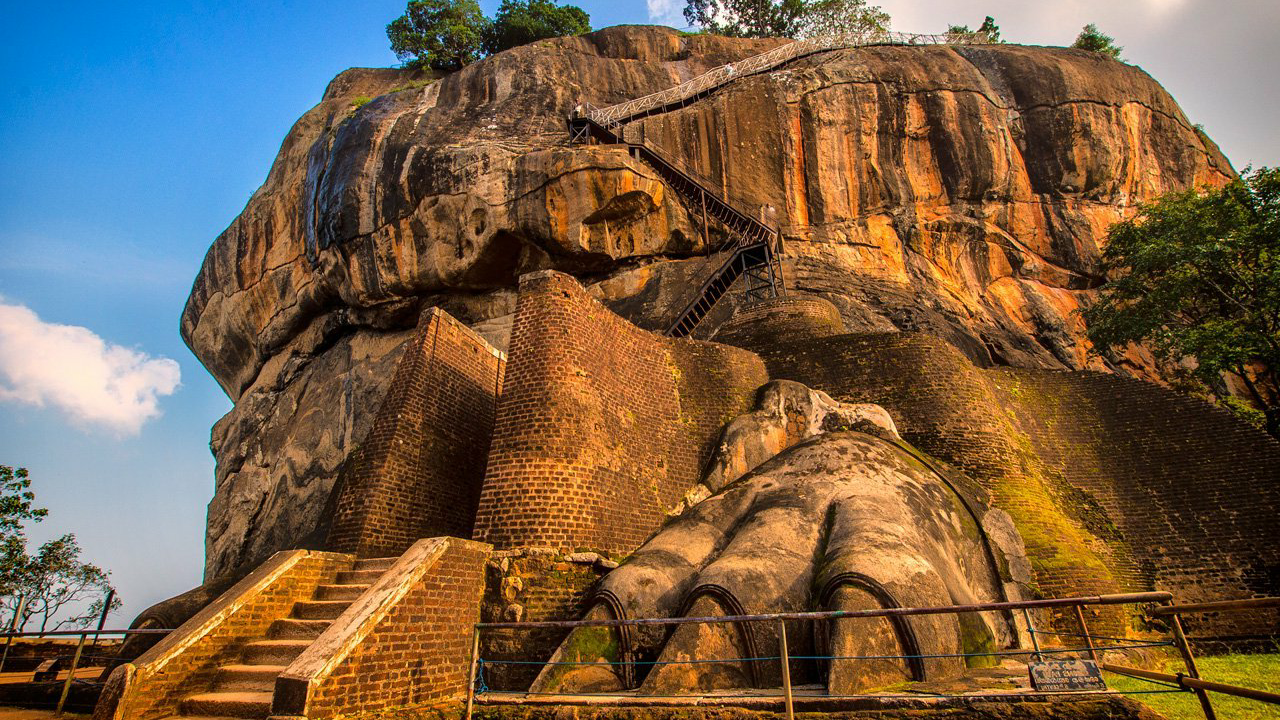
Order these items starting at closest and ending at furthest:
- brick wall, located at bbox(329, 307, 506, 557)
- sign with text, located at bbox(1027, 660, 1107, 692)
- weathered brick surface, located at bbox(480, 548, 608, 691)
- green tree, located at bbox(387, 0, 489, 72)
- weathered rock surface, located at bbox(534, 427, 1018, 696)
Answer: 1. sign with text, located at bbox(1027, 660, 1107, 692)
2. weathered rock surface, located at bbox(534, 427, 1018, 696)
3. weathered brick surface, located at bbox(480, 548, 608, 691)
4. brick wall, located at bbox(329, 307, 506, 557)
5. green tree, located at bbox(387, 0, 489, 72)

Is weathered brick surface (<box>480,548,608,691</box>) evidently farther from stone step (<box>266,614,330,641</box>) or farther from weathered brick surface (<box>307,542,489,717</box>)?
stone step (<box>266,614,330,641</box>)

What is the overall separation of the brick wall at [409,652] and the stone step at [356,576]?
5.10 ft

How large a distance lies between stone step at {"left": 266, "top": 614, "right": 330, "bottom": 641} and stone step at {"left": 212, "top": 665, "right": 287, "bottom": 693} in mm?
517

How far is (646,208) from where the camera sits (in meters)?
23.9

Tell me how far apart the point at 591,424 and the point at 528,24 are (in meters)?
31.9

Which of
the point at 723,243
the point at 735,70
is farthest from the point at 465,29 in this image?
the point at 723,243

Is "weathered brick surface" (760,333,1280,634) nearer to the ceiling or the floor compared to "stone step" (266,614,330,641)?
nearer to the ceiling

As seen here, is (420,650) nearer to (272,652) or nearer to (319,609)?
(272,652)

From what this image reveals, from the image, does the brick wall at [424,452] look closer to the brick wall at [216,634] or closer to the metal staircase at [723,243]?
the brick wall at [216,634]

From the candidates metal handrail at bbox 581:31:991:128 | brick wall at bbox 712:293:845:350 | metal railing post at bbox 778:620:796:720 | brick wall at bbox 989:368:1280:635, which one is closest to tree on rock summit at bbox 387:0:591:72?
metal handrail at bbox 581:31:991:128

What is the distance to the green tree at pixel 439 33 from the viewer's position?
109ft

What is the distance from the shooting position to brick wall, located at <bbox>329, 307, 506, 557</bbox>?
998 centimetres

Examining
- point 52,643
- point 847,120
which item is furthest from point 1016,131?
point 52,643

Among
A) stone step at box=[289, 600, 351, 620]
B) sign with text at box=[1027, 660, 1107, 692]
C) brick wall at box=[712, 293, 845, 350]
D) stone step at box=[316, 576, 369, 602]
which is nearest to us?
sign with text at box=[1027, 660, 1107, 692]
